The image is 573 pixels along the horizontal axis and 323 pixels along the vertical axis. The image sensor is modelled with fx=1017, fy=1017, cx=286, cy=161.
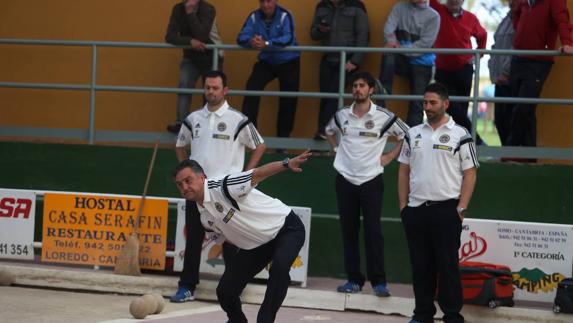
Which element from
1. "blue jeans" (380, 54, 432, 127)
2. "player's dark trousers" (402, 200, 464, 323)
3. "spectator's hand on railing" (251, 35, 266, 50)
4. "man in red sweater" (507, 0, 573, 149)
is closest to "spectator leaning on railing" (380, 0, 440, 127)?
"blue jeans" (380, 54, 432, 127)

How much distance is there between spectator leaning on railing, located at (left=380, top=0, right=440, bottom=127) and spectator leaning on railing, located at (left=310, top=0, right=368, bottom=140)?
14.3 inches

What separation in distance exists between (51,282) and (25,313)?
6.60ft

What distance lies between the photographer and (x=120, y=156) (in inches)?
559

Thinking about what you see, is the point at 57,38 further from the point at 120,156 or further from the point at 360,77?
the point at 360,77

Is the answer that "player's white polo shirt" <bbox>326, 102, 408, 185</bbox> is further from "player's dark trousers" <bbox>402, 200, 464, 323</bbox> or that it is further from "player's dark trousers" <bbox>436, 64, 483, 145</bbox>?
"player's dark trousers" <bbox>436, 64, 483, 145</bbox>

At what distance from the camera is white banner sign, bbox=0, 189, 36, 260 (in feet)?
42.0

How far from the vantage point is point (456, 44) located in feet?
44.1

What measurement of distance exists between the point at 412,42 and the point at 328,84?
48.7 inches

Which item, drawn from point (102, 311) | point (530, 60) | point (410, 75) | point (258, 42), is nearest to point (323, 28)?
point (258, 42)

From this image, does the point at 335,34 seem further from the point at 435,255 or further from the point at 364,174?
the point at 435,255

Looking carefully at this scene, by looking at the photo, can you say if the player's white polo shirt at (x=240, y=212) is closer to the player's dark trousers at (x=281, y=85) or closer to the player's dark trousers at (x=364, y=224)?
the player's dark trousers at (x=364, y=224)

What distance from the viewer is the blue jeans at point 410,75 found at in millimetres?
13219

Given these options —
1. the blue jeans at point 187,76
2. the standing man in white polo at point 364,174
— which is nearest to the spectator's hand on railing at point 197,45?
the blue jeans at point 187,76

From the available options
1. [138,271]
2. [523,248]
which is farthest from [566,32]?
[138,271]
